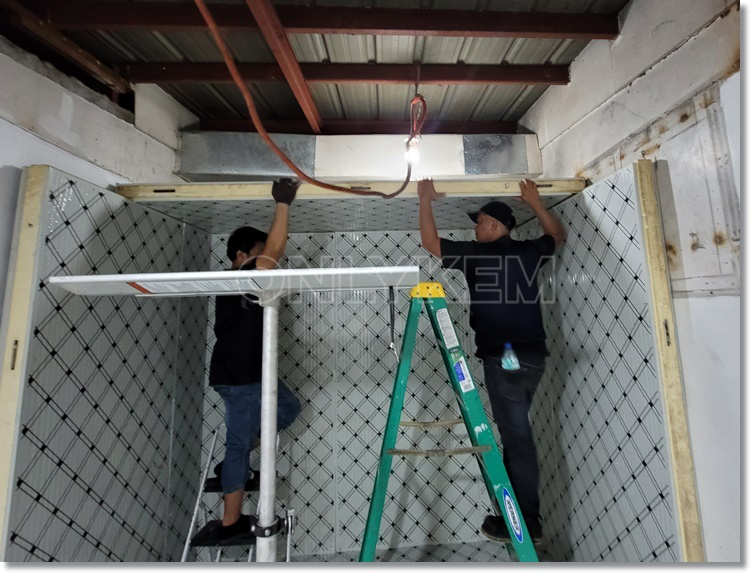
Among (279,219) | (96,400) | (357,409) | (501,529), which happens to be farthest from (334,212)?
(501,529)

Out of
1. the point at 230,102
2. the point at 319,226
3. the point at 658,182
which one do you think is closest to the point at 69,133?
the point at 230,102

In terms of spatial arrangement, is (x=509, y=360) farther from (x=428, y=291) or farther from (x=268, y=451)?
(x=268, y=451)

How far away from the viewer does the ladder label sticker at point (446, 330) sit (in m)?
1.34

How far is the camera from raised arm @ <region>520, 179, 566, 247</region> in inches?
58.2

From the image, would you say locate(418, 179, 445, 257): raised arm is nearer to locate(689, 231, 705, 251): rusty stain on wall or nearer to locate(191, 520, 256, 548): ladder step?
locate(689, 231, 705, 251): rusty stain on wall

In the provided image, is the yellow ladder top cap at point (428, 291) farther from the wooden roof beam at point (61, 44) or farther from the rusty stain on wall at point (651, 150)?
the wooden roof beam at point (61, 44)

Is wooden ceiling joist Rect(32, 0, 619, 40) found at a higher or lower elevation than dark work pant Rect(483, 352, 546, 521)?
higher

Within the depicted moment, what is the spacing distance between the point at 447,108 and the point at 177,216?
1.47m

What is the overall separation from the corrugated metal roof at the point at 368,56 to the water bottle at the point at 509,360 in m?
1.27

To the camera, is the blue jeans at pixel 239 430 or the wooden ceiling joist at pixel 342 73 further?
the wooden ceiling joist at pixel 342 73

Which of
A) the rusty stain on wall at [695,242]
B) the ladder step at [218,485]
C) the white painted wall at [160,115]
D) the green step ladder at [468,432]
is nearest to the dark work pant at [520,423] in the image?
the green step ladder at [468,432]

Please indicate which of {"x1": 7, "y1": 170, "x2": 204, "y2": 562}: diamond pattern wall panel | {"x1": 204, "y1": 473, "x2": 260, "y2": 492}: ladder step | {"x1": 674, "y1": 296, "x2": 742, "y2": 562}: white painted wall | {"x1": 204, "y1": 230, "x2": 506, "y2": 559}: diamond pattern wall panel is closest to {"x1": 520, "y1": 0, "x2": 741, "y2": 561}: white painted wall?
{"x1": 674, "y1": 296, "x2": 742, "y2": 562}: white painted wall

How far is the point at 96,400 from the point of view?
1370 millimetres

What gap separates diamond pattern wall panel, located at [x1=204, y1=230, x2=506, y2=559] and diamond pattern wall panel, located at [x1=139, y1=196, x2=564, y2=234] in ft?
0.54
